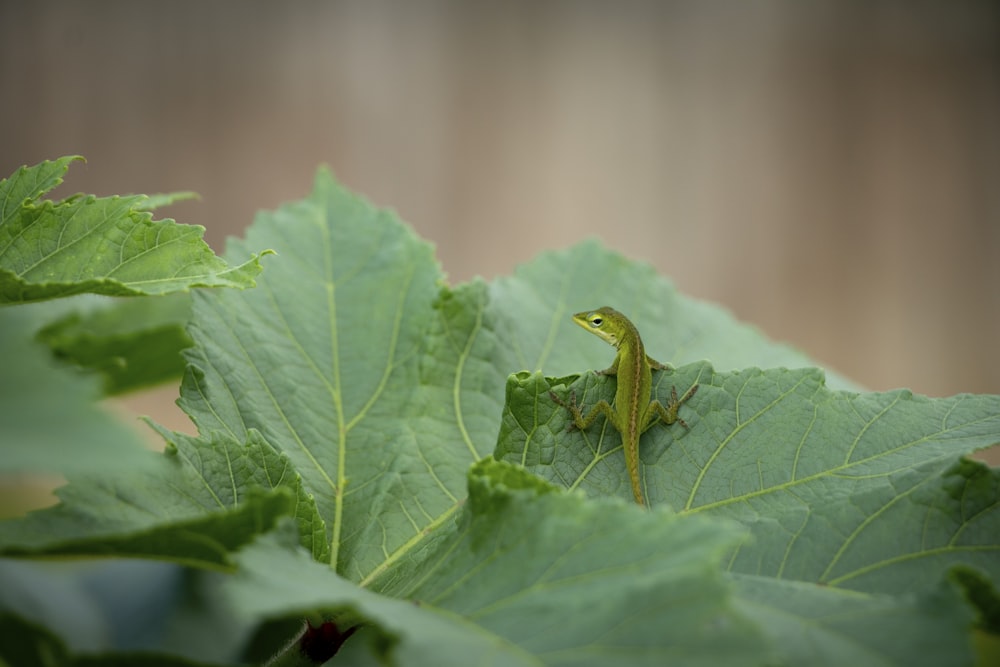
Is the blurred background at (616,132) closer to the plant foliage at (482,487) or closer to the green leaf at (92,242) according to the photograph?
the plant foliage at (482,487)

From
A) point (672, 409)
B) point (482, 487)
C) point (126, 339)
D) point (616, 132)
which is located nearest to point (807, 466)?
point (672, 409)

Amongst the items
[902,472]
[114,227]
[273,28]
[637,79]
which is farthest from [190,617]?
[637,79]

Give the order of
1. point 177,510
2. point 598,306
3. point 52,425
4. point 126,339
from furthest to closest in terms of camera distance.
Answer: point 598,306 → point 126,339 → point 177,510 → point 52,425

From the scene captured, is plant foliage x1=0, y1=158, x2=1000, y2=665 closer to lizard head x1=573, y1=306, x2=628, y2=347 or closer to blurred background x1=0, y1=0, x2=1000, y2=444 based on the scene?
lizard head x1=573, y1=306, x2=628, y2=347

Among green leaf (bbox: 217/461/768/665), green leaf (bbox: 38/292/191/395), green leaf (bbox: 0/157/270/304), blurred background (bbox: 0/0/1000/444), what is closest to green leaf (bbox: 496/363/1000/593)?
green leaf (bbox: 217/461/768/665)

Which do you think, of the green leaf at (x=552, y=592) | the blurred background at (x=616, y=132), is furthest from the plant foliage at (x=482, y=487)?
the blurred background at (x=616, y=132)

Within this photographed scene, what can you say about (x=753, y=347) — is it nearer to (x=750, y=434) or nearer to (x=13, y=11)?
Result: (x=750, y=434)

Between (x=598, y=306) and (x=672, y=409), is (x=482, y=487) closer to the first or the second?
(x=672, y=409)
